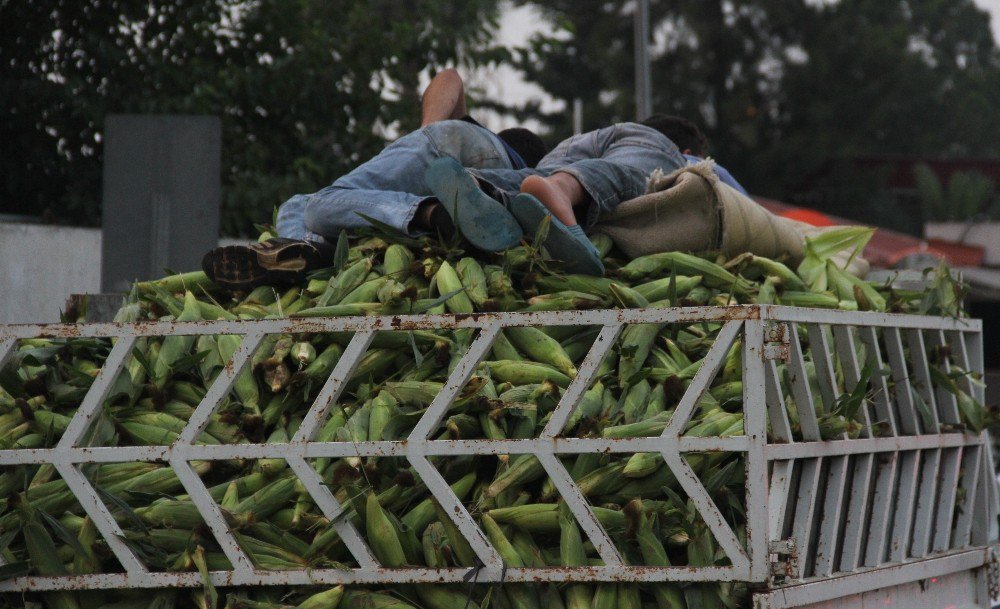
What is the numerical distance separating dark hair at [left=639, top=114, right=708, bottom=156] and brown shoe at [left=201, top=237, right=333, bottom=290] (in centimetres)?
194

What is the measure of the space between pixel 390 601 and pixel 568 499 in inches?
19.5

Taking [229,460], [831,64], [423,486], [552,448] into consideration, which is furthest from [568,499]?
[831,64]

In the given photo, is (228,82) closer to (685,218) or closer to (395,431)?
(685,218)

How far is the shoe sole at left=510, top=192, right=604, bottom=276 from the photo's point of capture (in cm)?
368

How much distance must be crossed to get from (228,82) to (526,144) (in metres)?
5.07

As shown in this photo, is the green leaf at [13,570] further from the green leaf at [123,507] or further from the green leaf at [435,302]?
the green leaf at [435,302]

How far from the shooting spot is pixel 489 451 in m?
2.91

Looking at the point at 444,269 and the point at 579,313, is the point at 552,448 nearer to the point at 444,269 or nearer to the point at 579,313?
the point at 579,313

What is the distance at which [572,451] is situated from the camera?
289 cm

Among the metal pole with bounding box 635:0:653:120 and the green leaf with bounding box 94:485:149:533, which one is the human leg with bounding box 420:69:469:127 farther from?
the metal pole with bounding box 635:0:653:120

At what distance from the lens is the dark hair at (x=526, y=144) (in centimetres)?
511

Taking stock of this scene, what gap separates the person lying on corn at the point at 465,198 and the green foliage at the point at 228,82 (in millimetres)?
5321

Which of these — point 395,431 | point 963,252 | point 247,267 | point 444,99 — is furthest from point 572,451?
point 963,252

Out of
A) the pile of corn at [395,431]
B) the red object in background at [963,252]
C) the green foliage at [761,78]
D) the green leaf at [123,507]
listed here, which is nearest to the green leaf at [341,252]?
the pile of corn at [395,431]
